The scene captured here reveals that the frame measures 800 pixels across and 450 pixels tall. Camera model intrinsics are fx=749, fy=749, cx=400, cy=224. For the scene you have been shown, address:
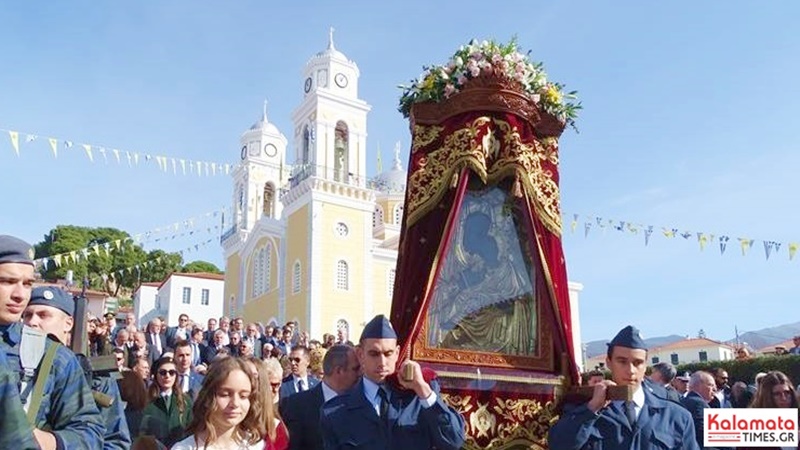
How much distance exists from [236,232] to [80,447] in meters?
46.1

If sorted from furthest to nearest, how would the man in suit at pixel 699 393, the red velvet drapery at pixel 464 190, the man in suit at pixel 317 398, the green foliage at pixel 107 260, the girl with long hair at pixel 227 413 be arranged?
the green foliage at pixel 107 260
the man in suit at pixel 699 393
the red velvet drapery at pixel 464 190
the man in suit at pixel 317 398
the girl with long hair at pixel 227 413

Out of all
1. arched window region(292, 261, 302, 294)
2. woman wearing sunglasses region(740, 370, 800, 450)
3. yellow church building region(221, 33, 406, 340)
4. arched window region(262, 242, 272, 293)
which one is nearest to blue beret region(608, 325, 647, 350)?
woman wearing sunglasses region(740, 370, 800, 450)

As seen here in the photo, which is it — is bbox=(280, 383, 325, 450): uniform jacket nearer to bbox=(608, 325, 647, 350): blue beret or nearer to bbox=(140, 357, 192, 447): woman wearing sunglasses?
bbox=(140, 357, 192, 447): woman wearing sunglasses

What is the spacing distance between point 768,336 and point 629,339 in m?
82.6

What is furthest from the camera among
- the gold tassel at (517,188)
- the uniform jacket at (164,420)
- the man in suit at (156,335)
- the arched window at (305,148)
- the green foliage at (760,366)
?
the arched window at (305,148)

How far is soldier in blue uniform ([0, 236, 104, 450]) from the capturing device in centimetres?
274

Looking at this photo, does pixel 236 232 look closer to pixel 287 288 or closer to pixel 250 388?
pixel 287 288

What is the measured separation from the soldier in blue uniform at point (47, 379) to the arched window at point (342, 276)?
35751mm

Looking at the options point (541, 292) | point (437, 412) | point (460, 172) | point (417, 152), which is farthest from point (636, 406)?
point (417, 152)

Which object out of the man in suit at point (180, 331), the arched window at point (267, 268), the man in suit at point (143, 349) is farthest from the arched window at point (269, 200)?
the man in suit at point (143, 349)

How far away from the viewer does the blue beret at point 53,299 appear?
12.2 ft

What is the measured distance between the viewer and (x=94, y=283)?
53.1 metres

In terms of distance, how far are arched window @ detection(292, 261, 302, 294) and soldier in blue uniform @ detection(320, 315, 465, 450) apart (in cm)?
3485

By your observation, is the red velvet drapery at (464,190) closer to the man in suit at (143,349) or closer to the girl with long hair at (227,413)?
the girl with long hair at (227,413)
